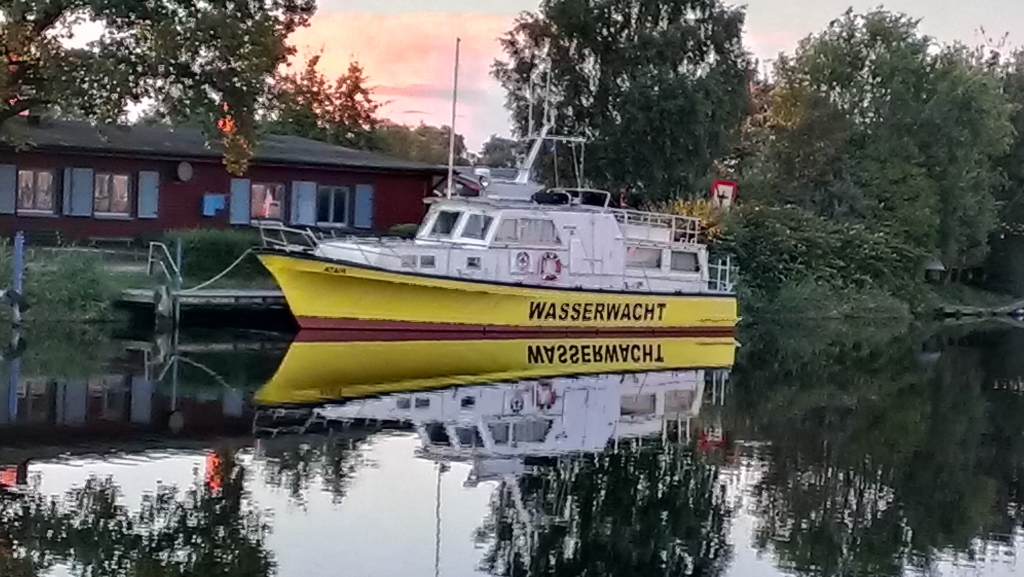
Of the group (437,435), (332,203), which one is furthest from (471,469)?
(332,203)

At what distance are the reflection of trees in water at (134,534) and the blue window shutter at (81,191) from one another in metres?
24.0

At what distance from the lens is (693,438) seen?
18250 mm

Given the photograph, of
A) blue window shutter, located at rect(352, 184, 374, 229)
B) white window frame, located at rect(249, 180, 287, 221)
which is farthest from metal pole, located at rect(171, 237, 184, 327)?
blue window shutter, located at rect(352, 184, 374, 229)

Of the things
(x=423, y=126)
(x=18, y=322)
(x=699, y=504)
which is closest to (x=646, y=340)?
(x=18, y=322)

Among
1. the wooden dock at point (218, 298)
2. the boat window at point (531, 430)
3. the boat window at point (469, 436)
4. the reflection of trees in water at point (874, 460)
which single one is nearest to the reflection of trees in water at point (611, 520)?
the reflection of trees in water at point (874, 460)

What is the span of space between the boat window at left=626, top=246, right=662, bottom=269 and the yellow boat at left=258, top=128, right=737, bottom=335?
28 mm

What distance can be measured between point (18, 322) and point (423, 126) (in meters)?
70.2

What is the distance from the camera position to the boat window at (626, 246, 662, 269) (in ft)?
103

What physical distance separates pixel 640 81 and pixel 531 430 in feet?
87.1

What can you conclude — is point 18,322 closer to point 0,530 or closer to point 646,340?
point 646,340

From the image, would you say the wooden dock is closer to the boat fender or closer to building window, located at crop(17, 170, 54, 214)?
the boat fender

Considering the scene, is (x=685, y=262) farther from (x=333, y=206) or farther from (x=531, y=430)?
(x=531, y=430)

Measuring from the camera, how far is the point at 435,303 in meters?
28.0

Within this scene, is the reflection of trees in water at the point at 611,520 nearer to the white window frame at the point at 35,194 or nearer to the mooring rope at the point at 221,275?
the mooring rope at the point at 221,275
